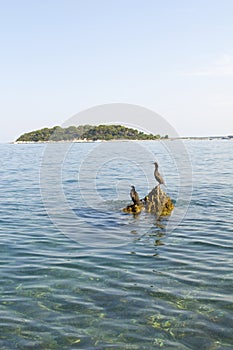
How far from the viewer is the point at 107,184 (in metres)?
31.9

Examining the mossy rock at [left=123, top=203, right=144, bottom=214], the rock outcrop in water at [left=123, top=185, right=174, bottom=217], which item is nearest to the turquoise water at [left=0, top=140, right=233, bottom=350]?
the mossy rock at [left=123, top=203, right=144, bottom=214]

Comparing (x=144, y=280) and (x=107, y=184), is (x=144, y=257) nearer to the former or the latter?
(x=144, y=280)

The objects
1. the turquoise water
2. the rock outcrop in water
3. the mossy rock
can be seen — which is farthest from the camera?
the mossy rock

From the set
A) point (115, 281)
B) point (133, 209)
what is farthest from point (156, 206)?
point (115, 281)

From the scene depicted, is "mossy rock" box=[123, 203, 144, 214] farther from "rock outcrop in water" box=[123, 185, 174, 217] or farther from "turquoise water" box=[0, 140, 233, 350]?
"turquoise water" box=[0, 140, 233, 350]

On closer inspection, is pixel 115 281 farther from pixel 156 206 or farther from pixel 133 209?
pixel 133 209

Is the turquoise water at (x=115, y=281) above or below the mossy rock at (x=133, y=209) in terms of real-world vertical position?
below

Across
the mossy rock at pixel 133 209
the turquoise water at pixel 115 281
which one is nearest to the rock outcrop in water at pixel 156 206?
the mossy rock at pixel 133 209

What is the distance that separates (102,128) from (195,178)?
398ft

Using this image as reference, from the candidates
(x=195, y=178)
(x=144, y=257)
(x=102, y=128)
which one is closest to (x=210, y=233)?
(x=144, y=257)

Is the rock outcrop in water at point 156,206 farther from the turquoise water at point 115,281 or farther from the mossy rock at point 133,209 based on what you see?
the turquoise water at point 115,281

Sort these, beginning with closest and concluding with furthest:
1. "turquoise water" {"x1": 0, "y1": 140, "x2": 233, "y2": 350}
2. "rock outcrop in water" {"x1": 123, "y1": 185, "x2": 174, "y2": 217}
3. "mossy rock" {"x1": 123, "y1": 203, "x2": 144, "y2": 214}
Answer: "turquoise water" {"x1": 0, "y1": 140, "x2": 233, "y2": 350}
"rock outcrop in water" {"x1": 123, "y1": 185, "x2": 174, "y2": 217}
"mossy rock" {"x1": 123, "y1": 203, "x2": 144, "y2": 214}

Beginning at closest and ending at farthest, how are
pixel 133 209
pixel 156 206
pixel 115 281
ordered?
pixel 115 281 < pixel 156 206 < pixel 133 209

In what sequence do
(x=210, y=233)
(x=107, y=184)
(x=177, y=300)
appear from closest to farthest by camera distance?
(x=177, y=300) < (x=210, y=233) < (x=107, y=184)
